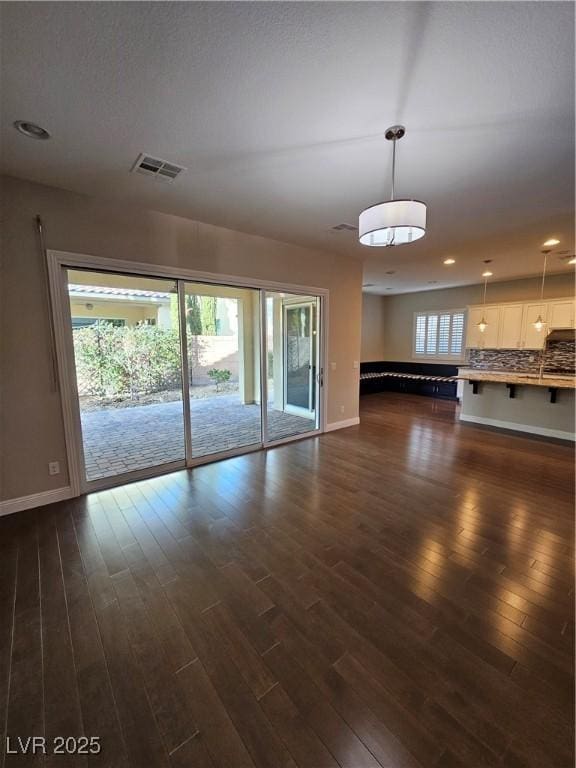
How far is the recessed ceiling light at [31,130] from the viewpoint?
2010 mm

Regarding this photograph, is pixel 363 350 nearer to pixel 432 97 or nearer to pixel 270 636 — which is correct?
pixel 432 97

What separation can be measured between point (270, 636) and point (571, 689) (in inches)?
54.7

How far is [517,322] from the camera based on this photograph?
710 cm

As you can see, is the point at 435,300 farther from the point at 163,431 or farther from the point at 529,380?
the point at 163,431

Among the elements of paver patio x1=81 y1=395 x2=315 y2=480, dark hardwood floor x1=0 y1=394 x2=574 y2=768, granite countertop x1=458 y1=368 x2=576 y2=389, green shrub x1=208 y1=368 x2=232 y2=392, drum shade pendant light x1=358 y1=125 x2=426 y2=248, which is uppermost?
drum shade pendant light x1=358 y1=125 x2=426 y2=248

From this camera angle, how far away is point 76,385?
10.4 feet

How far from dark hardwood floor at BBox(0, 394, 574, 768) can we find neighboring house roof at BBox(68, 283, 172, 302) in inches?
82.4

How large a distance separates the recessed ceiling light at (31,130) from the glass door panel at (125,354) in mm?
1181

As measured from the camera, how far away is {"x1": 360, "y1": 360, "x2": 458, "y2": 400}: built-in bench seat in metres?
8.62

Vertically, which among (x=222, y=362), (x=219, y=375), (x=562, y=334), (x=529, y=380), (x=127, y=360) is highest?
(x=562, y=334)

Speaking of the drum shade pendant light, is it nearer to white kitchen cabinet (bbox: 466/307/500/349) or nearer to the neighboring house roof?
the neighboring house roof

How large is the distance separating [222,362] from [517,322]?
6.56m

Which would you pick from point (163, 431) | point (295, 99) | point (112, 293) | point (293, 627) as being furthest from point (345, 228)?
point (293, 627)

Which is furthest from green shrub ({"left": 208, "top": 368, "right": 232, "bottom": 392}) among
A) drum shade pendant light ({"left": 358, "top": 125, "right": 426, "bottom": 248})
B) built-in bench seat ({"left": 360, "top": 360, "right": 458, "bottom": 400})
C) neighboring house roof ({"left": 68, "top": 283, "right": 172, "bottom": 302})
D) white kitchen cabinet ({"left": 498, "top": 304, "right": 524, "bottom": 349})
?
white kitchen cabinet ({"left": 498, "top": 304, "right": 524, "bottom": 349})
